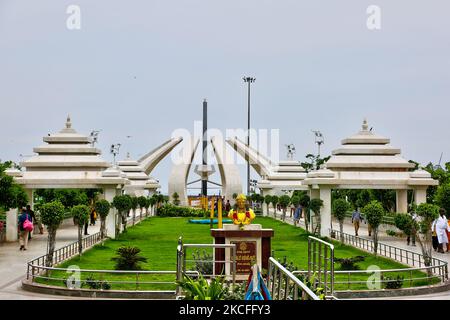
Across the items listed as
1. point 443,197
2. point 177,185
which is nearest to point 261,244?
point 443,197

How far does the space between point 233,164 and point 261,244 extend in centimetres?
5439

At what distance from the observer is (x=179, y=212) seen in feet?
182

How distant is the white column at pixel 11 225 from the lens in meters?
30.6

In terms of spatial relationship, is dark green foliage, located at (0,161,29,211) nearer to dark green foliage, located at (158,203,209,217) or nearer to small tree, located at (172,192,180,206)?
dark green foliage, located at (158,203,209,217)

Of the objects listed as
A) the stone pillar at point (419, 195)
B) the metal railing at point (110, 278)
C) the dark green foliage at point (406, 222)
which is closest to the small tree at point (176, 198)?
the stone pillar at point (419, 195)

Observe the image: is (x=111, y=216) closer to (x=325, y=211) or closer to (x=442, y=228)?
(x=325, y=211)

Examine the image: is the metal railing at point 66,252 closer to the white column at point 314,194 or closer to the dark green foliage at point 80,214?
the dark green foliage at point 80,214

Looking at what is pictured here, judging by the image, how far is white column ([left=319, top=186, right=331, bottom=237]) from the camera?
33062 millimetres

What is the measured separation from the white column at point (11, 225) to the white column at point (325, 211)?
42.2ft

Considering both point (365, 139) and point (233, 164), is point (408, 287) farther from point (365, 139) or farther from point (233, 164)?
point (233, 164)

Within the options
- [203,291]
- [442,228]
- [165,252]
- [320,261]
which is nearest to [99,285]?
[320,261]

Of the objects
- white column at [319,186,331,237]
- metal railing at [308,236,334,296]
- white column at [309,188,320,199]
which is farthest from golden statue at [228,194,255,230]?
white column at [309,188,320,199]

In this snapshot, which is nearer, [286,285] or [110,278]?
[286,285]

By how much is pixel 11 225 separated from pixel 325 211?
13143mm
